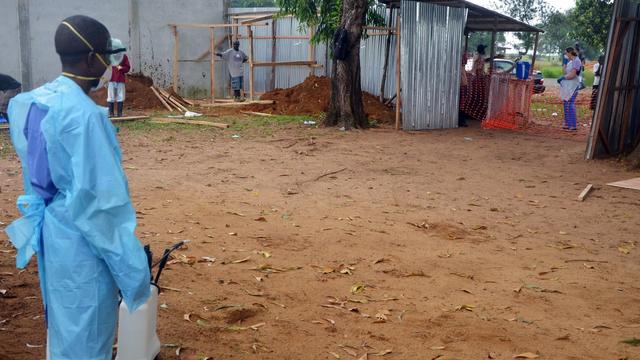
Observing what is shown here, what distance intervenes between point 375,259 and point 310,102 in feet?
40.1

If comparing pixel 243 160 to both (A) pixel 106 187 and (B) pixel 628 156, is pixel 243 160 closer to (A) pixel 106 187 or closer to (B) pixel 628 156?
(B) pixel 628 156

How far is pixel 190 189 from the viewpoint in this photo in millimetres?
8180

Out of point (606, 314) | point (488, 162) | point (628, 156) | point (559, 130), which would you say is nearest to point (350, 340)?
point (606, 314)

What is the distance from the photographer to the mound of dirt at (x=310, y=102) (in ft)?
55.2

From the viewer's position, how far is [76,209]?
8.23 ft

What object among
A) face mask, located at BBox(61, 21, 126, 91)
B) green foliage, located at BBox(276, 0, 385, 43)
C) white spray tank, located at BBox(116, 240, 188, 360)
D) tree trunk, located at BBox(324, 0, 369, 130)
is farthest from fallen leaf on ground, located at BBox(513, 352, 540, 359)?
green foliage, located at BBox(276, 0, 385, 43)

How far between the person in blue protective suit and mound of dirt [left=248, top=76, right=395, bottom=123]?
1386 centimetres

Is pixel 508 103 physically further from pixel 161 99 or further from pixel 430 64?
pixel 161 99

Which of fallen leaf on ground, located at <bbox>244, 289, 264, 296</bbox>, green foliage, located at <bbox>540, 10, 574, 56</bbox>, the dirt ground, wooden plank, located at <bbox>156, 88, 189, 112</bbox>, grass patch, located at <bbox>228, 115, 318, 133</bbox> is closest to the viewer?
the dirt ground

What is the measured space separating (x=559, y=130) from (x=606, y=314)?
1222 cm

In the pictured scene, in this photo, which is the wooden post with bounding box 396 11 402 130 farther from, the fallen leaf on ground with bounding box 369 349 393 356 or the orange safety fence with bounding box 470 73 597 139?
the fallen leaf on ground with bounding box 369 349 393 356

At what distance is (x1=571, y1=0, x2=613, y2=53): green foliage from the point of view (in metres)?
26.6

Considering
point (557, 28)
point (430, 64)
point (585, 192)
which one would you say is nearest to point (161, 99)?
point (430, 64)

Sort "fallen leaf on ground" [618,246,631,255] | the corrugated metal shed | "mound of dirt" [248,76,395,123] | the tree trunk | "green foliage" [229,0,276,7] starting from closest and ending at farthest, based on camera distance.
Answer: "fallen leaf on ground" [618,246,631,255] < the corrugated metal shed < the tree trunk < "mound of dirt" [248,76,395,123] < "green foliage" [229,0,276,7]
